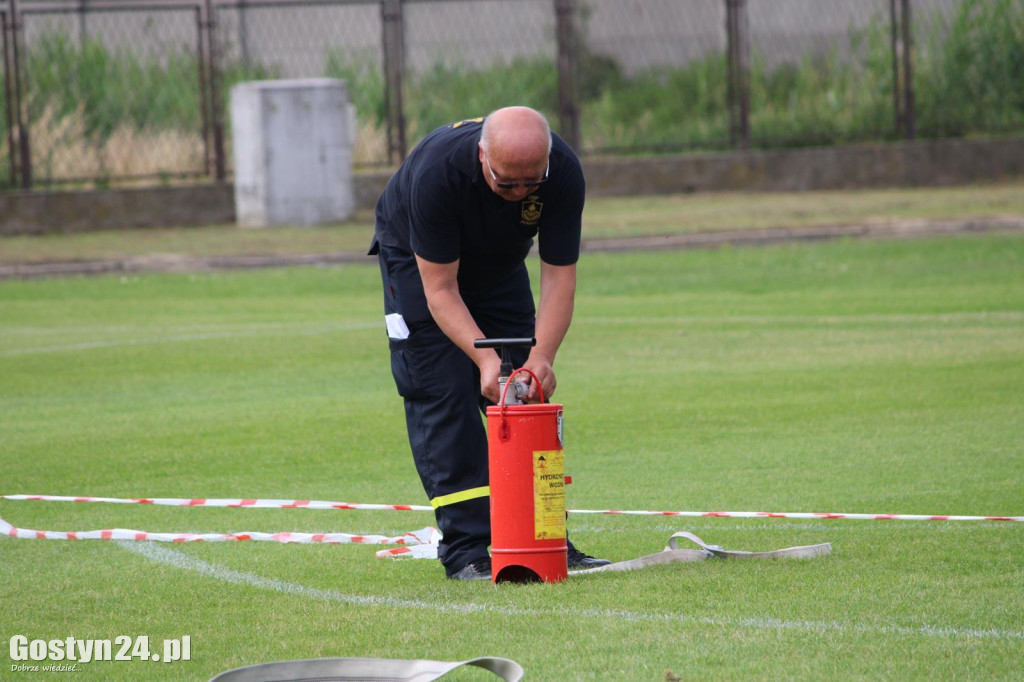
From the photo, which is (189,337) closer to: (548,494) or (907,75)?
(548,494)

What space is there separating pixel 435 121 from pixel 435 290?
71.3 feet

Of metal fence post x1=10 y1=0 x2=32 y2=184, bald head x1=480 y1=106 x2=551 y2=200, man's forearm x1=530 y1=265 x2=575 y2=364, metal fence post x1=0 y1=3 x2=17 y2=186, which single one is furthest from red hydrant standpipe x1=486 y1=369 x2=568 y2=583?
metal fence post x1=0 y1=3 x2=17 y2=186

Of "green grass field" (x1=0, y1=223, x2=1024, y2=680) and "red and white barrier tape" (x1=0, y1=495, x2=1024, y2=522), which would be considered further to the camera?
"red and white barrier tape" (x1=0, y1=495, x2=1024, y2=522)

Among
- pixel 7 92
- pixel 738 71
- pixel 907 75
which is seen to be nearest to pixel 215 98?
pixel 7 92

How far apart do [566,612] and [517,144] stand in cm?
155

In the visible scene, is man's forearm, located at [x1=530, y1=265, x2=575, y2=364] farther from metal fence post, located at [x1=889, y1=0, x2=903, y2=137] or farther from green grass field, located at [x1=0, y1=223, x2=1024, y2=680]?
metal fence post, located at [x1=889, y1=0, x2=903, y2=137]

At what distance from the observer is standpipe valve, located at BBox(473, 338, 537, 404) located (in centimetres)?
548

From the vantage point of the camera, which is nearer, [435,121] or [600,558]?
[600,558]

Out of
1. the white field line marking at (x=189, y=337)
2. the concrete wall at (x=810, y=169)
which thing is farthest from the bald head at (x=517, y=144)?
the concrete wall at (x=810, y=169)

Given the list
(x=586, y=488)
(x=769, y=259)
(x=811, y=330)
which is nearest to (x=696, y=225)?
(x=769, y=259)

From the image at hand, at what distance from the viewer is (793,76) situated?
95.0 ft

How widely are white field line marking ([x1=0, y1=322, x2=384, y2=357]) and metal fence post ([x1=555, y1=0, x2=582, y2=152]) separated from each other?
12.1m

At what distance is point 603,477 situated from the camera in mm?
7832

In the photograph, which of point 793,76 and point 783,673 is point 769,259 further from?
point 783,673
